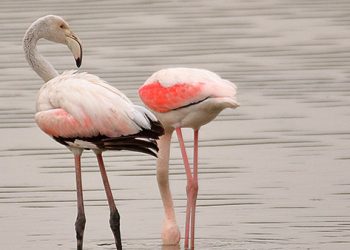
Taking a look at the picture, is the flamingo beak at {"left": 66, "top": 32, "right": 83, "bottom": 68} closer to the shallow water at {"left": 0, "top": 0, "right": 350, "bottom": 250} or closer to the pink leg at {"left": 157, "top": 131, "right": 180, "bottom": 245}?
the pink leg at {"left": 157, "top": 131, "right": 180, "bottom": 245}

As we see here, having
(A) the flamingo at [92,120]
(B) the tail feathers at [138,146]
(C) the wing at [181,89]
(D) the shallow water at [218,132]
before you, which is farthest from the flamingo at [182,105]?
(B) the tail feathers at [138,146]

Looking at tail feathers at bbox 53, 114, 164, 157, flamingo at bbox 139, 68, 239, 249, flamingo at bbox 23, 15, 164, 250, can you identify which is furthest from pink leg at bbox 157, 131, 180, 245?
tail feathers at bbox 53, 114, 164, 157

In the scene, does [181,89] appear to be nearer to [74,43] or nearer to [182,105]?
[182,105]

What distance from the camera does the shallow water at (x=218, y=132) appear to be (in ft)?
31.9

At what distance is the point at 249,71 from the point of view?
14.6 meters

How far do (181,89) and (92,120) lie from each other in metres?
0.74

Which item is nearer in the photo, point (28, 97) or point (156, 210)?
point (156, 210)

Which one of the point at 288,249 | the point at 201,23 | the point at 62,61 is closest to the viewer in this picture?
the point at 288,249

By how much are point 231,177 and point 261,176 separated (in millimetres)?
231

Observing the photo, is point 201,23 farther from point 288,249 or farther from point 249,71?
point 288,249

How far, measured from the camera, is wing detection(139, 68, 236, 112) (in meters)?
9.20

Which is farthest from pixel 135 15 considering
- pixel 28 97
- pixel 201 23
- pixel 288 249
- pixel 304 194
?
pixel 288 249

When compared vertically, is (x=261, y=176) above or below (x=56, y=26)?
below

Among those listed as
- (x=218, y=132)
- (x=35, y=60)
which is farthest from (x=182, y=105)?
(x=218, y=132)
